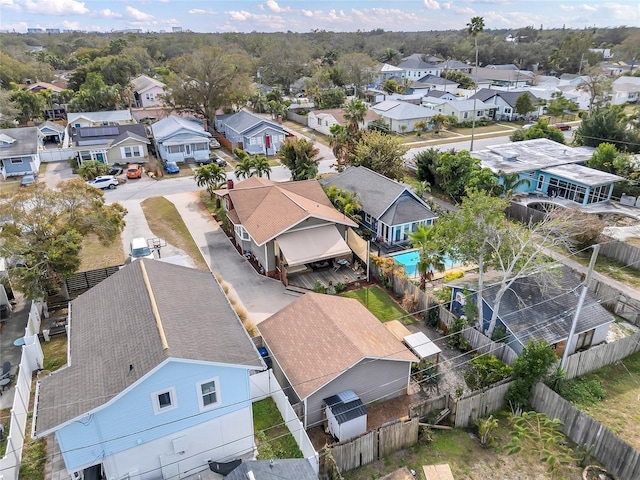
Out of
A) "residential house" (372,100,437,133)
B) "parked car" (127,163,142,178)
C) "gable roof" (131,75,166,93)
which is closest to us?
"parked car" (127,163,142,178)

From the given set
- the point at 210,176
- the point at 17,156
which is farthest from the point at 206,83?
the point at 210,176

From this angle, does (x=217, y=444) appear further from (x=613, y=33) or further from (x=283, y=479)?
(x=613, y=33)

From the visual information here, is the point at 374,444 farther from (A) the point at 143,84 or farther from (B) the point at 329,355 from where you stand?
(A) the point at 143,84

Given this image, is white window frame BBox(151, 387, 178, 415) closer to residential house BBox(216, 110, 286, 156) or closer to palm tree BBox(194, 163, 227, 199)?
palm tree BBox(194, 163, 227, 199)

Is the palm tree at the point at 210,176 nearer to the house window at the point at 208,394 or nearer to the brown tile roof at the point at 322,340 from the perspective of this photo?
the brown tile roof at the point at 322,340

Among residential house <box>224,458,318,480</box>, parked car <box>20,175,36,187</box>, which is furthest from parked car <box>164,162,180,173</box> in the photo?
residential house <box>224,458,318,480</box>

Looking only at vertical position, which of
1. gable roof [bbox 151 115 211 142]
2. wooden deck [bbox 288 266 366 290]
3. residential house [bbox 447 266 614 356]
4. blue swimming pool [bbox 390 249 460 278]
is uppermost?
gable roof [bbox 151 115 211 142]
